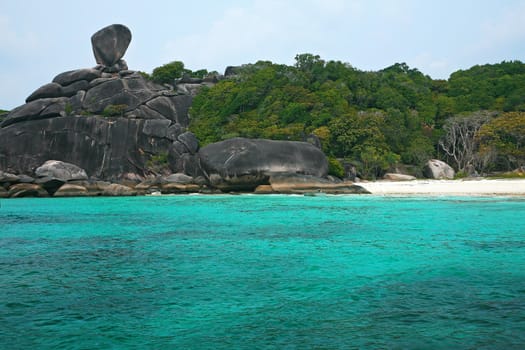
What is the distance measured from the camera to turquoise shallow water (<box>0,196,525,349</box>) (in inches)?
185

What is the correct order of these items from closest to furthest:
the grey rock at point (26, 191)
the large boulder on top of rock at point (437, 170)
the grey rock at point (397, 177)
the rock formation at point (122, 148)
→ 1. the grey rock at point (26, 191)
2. the rock formation at point (122, 148)
3. the grey rock at point (397, 177)
4. the large boulder on top of rock at point (437, 170)

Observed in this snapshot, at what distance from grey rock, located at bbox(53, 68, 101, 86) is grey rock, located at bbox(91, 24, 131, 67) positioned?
2.46 meters

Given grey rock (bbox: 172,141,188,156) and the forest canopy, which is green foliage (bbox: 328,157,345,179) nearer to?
the forest canopy

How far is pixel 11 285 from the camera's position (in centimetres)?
684

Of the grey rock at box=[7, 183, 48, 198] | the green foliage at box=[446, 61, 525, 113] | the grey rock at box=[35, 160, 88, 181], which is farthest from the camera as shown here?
the green foliage at box=[446, 61, 525, 113]

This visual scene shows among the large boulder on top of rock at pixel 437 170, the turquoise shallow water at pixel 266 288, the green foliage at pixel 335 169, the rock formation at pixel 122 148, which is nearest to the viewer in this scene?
the turquoise shallow water at pixel 266 288

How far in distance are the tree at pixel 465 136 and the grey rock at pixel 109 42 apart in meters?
36.2

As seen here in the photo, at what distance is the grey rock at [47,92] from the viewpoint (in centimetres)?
4681

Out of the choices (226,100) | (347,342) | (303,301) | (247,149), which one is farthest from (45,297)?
(226,100)

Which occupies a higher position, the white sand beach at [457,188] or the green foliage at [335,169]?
the green foliage at [335,169]

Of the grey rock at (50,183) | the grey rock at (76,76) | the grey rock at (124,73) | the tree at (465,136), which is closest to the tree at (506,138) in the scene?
the tree at (465,136)

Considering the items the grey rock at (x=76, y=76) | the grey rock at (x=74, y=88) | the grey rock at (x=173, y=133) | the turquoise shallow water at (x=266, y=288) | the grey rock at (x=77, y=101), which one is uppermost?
the grey rock at (x=76, y=76)

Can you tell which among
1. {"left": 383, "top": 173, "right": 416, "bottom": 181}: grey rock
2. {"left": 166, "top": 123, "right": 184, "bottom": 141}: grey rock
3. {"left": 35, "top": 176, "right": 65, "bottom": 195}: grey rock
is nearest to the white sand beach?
{"left": 383, "top": 173, "right": 416, "bottom": 181}: grey rock

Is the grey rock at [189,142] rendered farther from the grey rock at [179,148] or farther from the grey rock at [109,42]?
the grey rock at [109,42]
